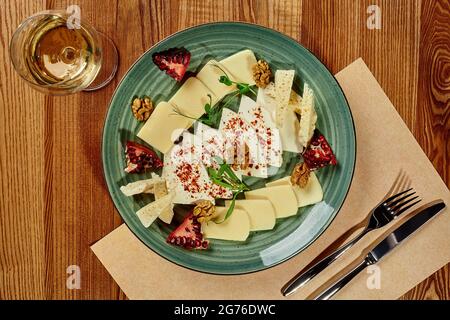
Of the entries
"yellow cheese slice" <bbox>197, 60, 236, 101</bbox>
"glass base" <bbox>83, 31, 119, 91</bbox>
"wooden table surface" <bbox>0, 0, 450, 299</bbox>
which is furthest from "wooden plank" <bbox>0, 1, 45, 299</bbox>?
"yellow cheese slice" <bbox>197, 60, 236, 101</bbox>

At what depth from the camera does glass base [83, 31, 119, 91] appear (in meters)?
0.94

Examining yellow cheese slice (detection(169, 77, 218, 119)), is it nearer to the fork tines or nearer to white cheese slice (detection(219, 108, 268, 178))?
white cheese slice (detection(219, 108, 268, 178))

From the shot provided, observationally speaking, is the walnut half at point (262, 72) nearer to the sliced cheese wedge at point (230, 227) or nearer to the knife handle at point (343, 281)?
the sliced cheese wedge at point (230, 227)

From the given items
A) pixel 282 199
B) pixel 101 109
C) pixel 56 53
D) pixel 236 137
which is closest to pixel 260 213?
pixel 282 199

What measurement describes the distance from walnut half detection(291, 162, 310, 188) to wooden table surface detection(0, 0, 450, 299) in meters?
0.21

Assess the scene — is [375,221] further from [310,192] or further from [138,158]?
[138,158]

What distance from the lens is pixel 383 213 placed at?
94 cm

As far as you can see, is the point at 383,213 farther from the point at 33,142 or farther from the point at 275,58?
the point at 33,142

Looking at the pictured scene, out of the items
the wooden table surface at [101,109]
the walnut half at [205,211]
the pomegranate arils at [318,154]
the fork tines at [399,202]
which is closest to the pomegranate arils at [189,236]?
the walnut half at [205,211]

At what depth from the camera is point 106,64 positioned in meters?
0.95

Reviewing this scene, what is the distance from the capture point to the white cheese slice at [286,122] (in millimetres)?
925

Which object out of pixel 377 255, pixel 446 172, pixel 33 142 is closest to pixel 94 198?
pixel 33 142
